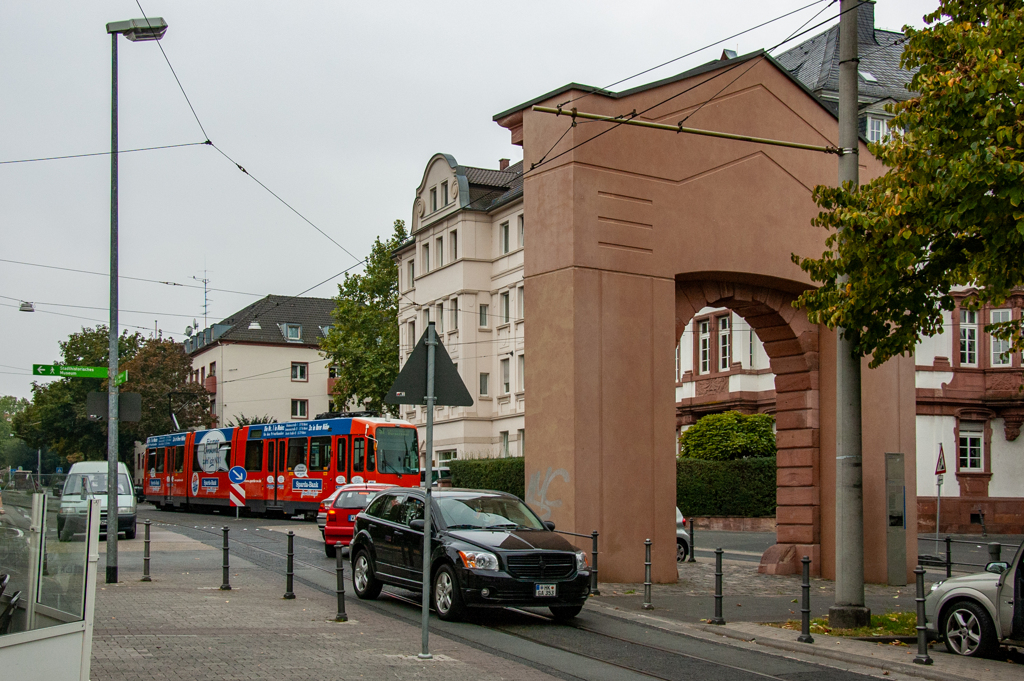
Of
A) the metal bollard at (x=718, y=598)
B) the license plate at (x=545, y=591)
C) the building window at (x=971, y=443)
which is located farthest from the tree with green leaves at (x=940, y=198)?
the building window at (x=971, y=443)

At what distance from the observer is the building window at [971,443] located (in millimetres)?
38250

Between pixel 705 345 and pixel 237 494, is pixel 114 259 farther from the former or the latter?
pixel 705 345

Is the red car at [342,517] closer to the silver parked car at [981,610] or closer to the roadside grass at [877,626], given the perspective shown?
the roadside grass at [877,626]

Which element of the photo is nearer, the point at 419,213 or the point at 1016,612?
the point at 1016,612

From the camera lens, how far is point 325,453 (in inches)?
1432

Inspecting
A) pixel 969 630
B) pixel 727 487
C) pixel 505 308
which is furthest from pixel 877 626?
pixel 505 308

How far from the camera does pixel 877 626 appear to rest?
1298 cm

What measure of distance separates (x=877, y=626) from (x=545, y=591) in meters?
3.87

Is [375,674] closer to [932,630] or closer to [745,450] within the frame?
[932,630]

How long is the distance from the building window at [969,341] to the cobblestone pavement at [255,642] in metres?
29.6

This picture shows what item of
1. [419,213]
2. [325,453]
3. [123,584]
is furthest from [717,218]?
[419,213]

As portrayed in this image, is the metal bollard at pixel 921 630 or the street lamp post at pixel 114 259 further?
the street lamp post at pixel 114 259

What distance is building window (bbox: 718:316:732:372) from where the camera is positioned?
44469 millimetres

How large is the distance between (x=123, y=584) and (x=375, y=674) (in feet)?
27.3
